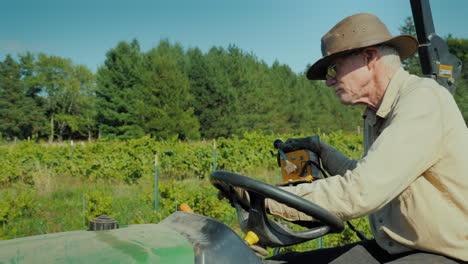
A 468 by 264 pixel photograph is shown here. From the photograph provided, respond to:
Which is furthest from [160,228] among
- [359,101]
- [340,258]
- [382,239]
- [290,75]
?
[290,75]

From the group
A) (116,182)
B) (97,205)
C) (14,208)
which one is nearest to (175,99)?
(116,182)

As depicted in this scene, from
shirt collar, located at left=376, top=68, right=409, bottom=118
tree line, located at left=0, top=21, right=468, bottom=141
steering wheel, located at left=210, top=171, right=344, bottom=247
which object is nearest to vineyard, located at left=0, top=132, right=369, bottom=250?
shirt collar, located at left=376, top=68, right=409, bottom=118

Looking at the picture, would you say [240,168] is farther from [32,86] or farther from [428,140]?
[32,86]

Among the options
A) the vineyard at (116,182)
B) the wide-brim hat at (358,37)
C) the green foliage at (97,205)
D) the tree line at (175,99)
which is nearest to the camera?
the wide-brim hat at (358,37)

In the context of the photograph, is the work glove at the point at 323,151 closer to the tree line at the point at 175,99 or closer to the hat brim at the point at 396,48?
the hat brim at the point at 396,48

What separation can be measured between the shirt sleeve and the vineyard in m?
3.39

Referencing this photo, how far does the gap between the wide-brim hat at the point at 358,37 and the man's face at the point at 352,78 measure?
4cm

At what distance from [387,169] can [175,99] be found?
31494mm

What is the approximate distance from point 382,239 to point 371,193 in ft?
1.42

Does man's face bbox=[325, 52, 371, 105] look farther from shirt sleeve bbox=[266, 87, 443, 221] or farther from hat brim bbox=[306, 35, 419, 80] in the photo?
shirt sleeve bbox=[266, 87, 443, 221]

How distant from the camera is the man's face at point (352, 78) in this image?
1736 mm

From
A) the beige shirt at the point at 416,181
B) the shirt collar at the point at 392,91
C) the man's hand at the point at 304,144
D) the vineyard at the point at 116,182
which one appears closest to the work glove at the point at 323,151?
the man's hand at the point at 304,144

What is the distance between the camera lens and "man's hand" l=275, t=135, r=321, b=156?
215 cm

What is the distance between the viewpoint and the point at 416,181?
1.47 metres
